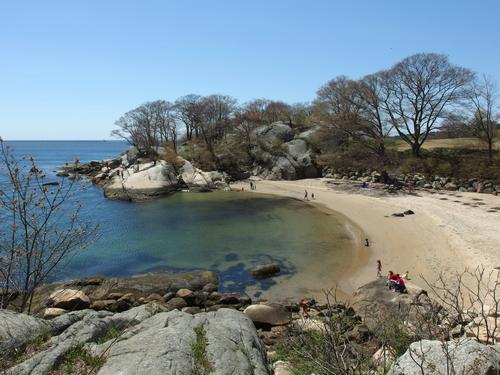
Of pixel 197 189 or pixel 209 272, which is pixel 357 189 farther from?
pixel 209 272

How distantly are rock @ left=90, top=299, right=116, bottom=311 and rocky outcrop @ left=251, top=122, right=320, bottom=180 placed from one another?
39.0 metres

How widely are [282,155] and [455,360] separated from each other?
49255 millimetres

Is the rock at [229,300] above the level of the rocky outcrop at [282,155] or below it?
below

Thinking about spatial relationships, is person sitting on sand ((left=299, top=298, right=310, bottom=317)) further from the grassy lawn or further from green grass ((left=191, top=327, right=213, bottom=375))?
the grassy lawn

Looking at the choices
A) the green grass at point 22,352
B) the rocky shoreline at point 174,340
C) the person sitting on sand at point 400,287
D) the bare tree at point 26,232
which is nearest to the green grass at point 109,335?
the rocky shoreline at point 174,340

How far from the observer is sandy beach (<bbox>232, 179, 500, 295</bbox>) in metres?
18.8

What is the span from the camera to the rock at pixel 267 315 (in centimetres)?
1354

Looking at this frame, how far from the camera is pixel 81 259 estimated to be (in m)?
22.9

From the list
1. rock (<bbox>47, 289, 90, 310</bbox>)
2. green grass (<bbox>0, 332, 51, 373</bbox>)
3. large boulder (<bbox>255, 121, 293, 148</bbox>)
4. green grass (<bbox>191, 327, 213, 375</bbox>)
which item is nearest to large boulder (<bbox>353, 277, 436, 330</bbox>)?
green grass (<bbox>191, 327, 213, 375</bbox>)

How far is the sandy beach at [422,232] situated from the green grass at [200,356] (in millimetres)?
11892

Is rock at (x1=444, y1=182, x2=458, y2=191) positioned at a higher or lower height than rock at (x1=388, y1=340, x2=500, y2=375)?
lower

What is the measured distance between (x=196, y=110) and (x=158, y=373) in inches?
2238

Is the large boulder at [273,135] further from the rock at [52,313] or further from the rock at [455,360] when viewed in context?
the rock at [455,360]

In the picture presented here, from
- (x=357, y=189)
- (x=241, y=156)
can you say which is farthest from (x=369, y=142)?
(x=241, y=156)
